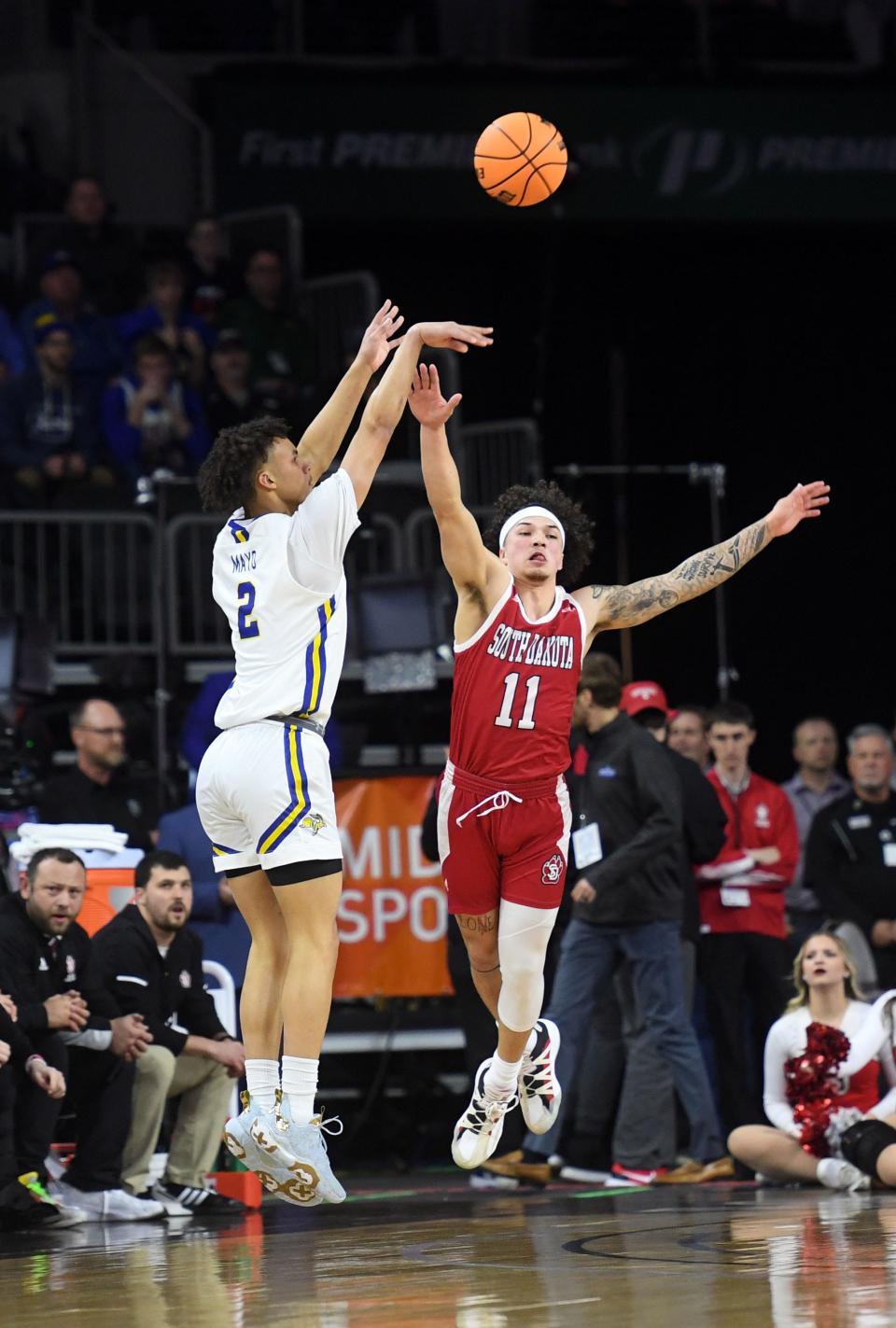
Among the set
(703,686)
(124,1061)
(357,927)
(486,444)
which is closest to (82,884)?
(124,1061)

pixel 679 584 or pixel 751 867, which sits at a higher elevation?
pixel 679 584

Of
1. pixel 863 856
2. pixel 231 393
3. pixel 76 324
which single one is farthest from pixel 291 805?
pixel 76 324

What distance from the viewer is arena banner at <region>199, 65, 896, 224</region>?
14.9m

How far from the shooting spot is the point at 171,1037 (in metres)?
8.76

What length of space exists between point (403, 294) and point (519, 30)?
90.4 inches

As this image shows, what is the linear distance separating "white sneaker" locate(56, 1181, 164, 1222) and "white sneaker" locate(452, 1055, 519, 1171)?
5.54 feet

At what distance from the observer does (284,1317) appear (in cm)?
515

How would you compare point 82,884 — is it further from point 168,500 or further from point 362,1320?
point 168,500

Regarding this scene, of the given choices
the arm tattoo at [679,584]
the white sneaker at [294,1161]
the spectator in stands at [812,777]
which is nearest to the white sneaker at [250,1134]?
the white sneaker at [294,1161]

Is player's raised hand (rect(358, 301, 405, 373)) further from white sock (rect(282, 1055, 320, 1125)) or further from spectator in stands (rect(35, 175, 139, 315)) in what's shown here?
spectator in stands (rect(35, 175, 139, 315))

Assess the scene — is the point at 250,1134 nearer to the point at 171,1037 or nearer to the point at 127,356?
the point at 171,1037

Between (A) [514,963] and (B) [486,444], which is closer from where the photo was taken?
(A) [514,963]

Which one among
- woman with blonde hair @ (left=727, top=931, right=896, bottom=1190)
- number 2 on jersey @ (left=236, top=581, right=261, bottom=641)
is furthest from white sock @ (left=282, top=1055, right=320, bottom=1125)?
woman with blonde hair @ (left=727, top=931, right=896, bottom=1190)

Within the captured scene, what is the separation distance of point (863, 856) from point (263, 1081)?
16.9ft
